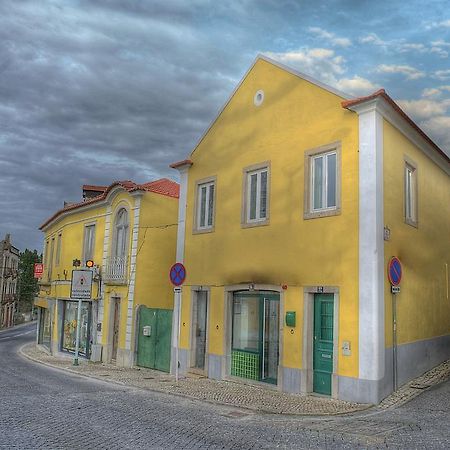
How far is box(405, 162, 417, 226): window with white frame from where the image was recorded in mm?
12414

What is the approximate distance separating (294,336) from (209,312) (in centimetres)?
330

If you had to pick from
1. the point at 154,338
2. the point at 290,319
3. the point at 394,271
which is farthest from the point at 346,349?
the point at 154,338

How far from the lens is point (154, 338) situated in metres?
16.5

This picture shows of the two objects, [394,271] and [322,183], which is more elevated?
[322,183]

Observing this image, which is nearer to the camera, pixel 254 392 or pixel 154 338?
pixel 254 392

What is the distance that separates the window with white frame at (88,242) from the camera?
2155 centimetres

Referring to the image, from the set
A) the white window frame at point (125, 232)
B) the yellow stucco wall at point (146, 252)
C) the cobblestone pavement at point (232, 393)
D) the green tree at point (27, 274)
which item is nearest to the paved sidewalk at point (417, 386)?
the cobblestone pavement at point (232, 393)

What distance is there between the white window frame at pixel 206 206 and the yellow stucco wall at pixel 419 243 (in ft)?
17.4

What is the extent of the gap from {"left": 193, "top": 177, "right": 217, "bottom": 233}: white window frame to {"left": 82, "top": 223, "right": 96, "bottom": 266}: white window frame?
7.90 meters

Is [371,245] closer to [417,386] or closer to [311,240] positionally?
[311,240]

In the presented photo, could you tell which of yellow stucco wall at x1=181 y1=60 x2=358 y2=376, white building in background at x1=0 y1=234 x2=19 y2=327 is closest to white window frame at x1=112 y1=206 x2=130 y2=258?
yellow stucco wall at x1=181 y1=60 x2=358 y2=376

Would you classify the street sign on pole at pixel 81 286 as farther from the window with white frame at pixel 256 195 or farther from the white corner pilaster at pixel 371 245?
the white corner pilaster at pixel 371 245

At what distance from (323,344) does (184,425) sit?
4.16 metres

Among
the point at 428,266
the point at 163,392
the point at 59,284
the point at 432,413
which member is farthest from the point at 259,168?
the point at 59,284
